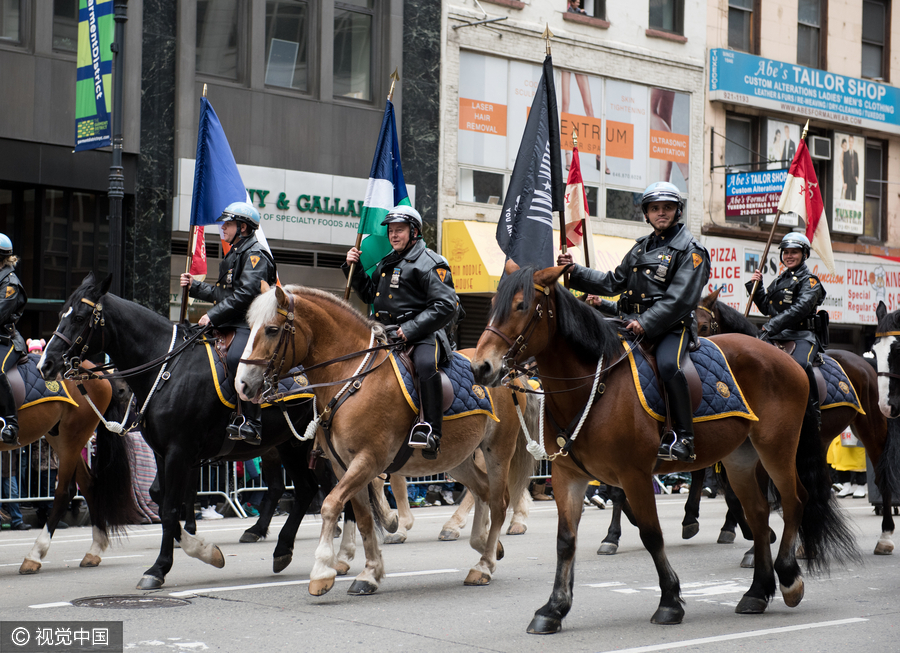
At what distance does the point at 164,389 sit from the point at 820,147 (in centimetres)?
2502

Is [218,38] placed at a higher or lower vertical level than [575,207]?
higher

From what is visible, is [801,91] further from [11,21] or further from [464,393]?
[464,393]

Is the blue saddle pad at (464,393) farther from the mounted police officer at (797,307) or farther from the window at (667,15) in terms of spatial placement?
the window at (667,15)

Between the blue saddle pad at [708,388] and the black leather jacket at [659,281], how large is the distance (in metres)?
0.27

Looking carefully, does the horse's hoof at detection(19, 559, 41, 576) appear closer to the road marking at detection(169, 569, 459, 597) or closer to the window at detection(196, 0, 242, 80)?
the road marking at detection(169, 569, 459, 597)

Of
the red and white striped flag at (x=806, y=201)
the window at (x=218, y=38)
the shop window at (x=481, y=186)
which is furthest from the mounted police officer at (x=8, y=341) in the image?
the shop window at (x=481, y=186)

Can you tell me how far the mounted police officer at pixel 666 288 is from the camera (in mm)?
7531

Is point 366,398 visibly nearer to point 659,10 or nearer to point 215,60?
point 215,60

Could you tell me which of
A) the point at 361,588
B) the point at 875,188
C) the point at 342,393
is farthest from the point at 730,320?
the point at 875,188

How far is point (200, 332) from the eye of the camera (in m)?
9.58

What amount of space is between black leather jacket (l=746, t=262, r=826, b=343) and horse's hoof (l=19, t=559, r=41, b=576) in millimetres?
7637

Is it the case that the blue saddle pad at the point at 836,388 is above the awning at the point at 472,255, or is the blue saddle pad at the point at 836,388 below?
below

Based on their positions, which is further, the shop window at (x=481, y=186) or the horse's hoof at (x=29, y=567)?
the shop window at (x=481, y=186)

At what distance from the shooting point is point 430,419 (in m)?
8.68
